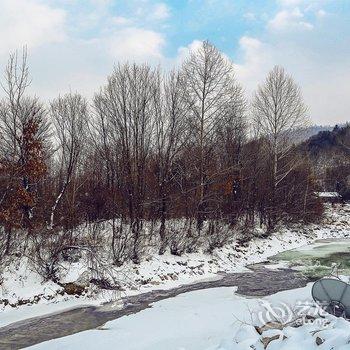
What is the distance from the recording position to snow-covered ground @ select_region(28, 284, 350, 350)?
234 inches

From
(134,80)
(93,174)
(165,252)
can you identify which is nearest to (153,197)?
(165,252)

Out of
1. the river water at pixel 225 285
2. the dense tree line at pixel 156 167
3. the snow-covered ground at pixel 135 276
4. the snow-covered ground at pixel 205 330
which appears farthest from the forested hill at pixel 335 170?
the snow-covered ground at pixel 205 330

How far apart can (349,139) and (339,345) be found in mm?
65019

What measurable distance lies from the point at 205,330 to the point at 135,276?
6.28 m

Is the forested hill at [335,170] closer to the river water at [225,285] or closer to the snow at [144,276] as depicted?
the river water at [225,285]

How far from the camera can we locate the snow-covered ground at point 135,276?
40.9 feet

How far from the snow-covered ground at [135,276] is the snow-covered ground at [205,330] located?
2214 millimetres

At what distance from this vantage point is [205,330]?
9.33 meters

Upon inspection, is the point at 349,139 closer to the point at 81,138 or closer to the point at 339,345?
the point at 81,138

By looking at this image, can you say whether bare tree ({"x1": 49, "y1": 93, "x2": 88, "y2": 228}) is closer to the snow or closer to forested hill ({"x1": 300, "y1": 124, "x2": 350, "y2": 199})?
the snow

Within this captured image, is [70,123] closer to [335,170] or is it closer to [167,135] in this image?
[167,135]

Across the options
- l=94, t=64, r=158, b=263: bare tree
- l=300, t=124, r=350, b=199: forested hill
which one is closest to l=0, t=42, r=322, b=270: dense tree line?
l=94, t=64, r=158, b=263: bare tree

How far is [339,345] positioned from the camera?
5.27m

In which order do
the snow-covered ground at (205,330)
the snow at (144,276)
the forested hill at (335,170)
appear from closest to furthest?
the snow-covered ground at (205,330) → the snow at (144,276) → the forested hill at (335,170)
